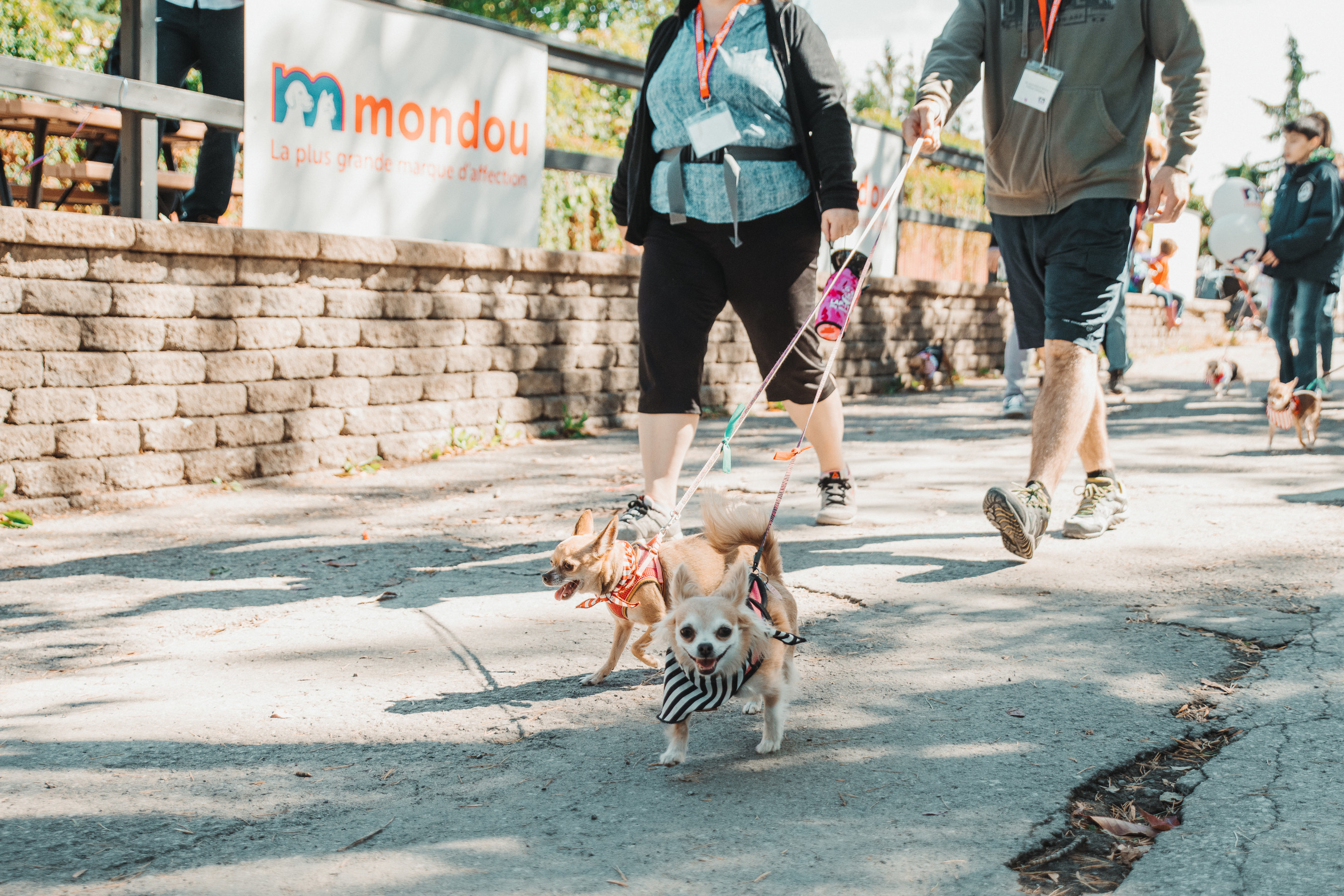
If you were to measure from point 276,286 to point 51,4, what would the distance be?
9.02 meters

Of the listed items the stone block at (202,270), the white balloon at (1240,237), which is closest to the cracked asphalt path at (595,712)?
the stone block at (202,270)

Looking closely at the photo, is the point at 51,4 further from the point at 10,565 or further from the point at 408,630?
the point at 408,630

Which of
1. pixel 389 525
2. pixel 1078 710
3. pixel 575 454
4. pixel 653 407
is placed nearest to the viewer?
pixel 1078 710

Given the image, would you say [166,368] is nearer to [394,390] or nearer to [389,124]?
[394,390]

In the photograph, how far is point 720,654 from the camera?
2359 mm

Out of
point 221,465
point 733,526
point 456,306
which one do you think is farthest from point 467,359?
→ point 733,526

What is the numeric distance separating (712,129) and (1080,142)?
1.32 m

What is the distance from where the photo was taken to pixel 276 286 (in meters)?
5.85

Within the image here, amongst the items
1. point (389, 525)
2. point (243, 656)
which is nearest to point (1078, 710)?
point (243, 656)

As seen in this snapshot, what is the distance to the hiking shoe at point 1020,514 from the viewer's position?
3732mm

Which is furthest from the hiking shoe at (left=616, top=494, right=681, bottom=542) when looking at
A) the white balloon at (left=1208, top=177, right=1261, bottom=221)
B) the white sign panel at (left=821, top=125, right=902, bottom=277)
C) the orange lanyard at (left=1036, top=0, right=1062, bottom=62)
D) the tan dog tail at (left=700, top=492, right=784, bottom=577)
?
the white balloon at (left=1208, top=177, right=1261, bottom=221)

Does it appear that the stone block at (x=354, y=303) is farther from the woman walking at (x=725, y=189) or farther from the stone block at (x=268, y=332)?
the woman walking at (x=725, y=189)

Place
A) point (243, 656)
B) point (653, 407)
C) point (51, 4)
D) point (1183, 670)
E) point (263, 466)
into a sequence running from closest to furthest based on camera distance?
1. point (1183, 670)
2. point (243, 656)
3. point (653, 407)
4. point (263, 466)
5. point (51, 4)

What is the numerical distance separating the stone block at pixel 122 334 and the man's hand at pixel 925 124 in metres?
3.57
